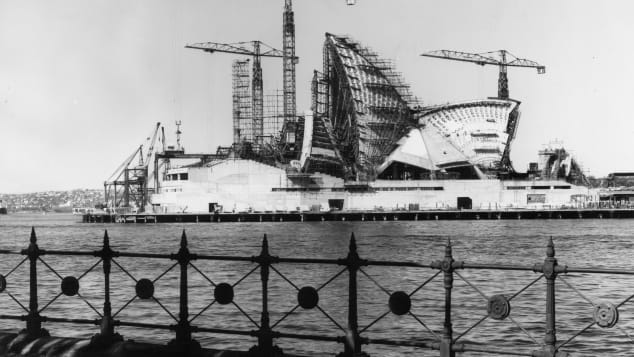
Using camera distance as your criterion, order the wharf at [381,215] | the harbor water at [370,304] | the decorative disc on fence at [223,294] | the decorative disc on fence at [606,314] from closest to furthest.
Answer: the decorative disc on fence at [606,314]
the decorative disc on fence at [223,294]
the harbor water at [370,304]
the wharf at [381,215]

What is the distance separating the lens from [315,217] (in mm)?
148500

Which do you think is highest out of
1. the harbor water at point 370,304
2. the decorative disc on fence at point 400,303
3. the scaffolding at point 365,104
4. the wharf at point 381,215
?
the scaffolding at point 365,104

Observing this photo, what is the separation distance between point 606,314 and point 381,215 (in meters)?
139

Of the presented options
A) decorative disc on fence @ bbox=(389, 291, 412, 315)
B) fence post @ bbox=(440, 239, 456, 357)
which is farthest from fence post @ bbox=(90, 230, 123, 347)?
fence post @ bbox=(440, 239, 456, 357)

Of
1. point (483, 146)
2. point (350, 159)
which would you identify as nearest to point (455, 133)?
point (483, 146)

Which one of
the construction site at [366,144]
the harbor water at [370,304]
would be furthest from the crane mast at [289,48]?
the harbor water at [370,304]

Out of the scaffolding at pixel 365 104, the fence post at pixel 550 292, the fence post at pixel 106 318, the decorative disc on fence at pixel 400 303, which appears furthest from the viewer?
the scaffolding at pixel 365 104

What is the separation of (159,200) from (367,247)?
92.0m

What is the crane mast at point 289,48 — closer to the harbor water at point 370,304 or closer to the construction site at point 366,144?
the construction site at point 366,144

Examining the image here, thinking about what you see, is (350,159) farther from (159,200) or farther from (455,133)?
(159,200)

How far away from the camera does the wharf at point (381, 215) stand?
473 ft

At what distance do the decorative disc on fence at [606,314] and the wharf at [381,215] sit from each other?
13375 centimetres

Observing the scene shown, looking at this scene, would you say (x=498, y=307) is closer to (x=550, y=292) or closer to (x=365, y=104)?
(x=550, y=292)

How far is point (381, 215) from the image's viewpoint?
14850 cm
